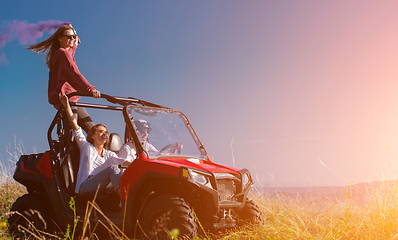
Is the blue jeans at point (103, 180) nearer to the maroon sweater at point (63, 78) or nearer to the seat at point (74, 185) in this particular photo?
the seat at point (74, 185)

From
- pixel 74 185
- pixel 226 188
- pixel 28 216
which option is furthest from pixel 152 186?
pixel 28 216

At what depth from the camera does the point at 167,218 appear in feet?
11.8

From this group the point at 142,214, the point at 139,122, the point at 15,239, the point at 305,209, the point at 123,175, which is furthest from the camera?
the point at 305,209

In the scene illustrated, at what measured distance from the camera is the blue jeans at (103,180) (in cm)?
451

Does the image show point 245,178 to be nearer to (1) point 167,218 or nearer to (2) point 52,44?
(1) point 167,218

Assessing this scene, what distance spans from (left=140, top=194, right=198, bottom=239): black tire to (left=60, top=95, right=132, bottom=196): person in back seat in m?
0.87

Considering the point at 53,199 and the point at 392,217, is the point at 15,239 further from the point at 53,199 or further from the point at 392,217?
the point at 392,217

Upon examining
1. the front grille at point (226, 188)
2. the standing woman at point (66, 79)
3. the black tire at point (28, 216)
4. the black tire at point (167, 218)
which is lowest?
the black tire at point (28, 216)

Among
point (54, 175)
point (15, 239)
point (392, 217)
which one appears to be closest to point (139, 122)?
Answer: point (54, 175)

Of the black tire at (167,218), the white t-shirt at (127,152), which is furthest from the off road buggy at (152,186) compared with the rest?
the white t-shirt at (127,152)

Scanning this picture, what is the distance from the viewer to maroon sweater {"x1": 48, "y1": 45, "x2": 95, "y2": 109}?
5.53 m

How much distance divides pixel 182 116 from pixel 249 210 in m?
1.70

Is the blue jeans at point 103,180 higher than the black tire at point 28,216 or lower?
higher

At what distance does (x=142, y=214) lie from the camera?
4.00m
